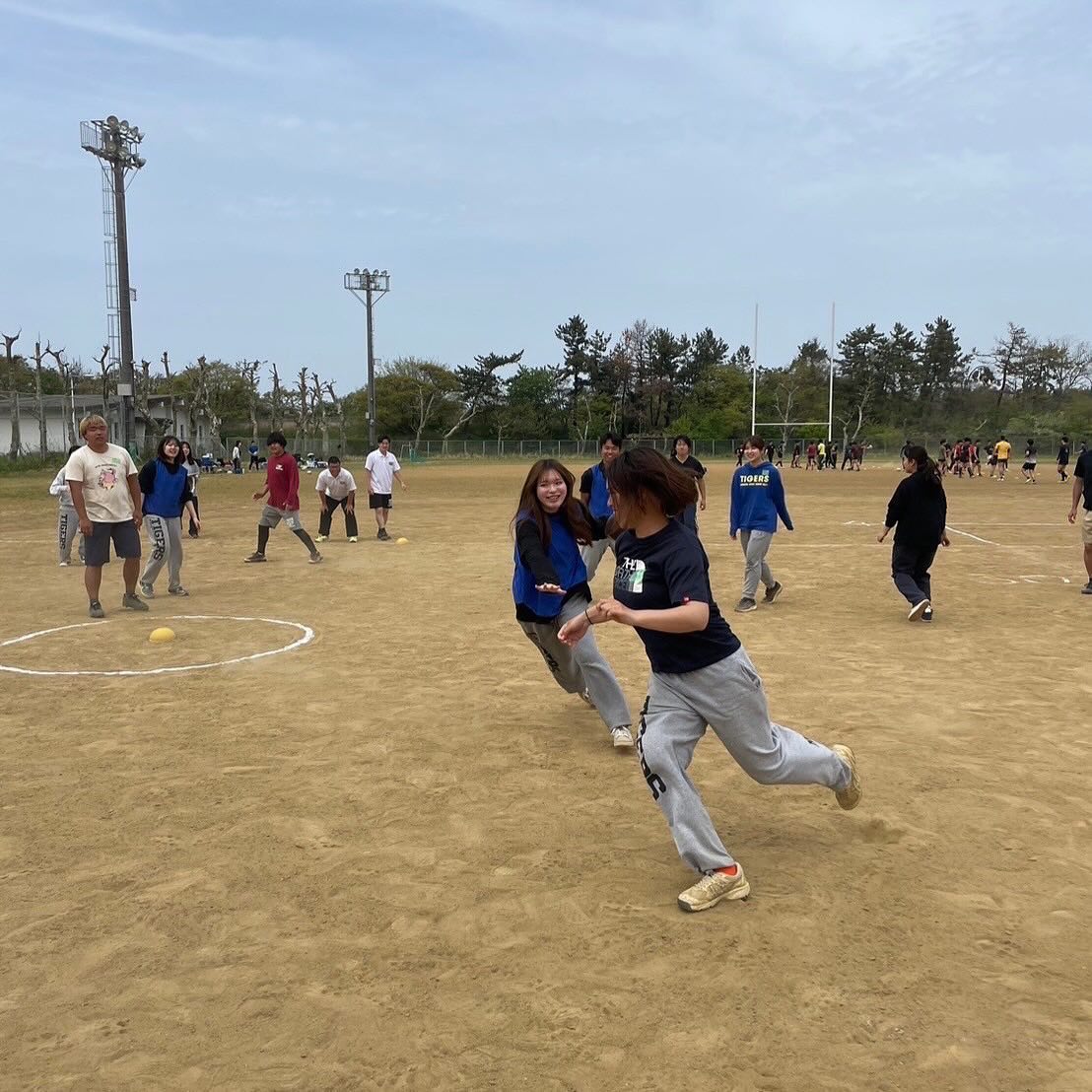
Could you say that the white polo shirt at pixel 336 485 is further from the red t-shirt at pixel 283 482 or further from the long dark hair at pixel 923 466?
the long dark hair at pixel 923 466

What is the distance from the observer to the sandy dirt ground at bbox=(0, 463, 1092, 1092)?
2.98 m

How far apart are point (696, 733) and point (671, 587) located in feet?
2.12

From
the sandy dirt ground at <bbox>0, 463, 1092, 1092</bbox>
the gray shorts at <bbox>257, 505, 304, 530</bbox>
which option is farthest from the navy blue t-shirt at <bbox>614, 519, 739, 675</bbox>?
the gray shorts at <bbox>257, 505, 304, 530</bbox>

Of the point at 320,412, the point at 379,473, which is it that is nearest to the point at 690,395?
the point at 320,412

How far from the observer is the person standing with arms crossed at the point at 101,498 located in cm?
953

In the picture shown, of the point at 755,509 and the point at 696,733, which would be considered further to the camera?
the point at 755,509

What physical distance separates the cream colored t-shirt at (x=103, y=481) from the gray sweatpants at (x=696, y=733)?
23.8 ft

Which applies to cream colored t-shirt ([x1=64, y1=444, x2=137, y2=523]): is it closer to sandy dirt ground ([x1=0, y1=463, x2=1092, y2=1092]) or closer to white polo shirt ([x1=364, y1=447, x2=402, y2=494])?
sandy dirt ground ([x1=0, y1=463, x2=1092, y2=1092])

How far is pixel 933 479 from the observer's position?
31.1ft

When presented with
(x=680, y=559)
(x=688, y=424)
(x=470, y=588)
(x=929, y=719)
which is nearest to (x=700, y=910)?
(x=680, y=559)

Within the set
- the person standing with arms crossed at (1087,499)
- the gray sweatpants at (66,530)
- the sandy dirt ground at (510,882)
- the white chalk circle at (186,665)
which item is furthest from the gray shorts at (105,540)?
the person standing with arms crossed at (1087,499)

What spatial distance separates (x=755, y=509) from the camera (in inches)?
406

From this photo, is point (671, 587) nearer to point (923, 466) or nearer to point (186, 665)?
point (186, 665)

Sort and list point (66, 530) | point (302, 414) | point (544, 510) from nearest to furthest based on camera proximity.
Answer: point (544, 510) < point (66, 530) < point (302, 414)
